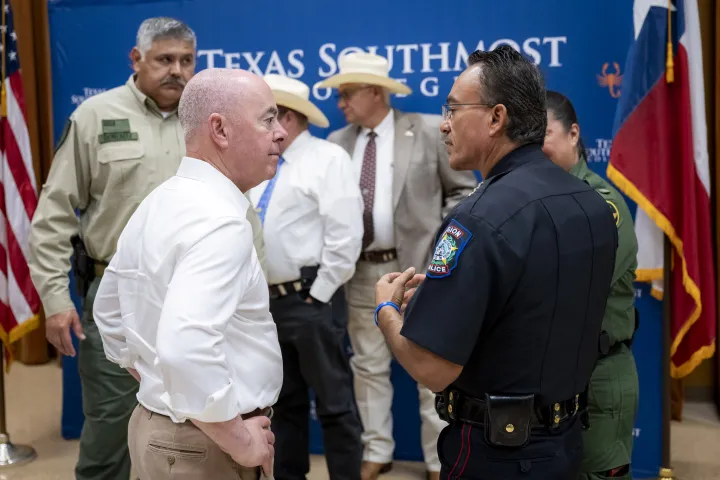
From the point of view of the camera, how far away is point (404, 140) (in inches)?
140

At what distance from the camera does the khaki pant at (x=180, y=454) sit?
5.13 feet

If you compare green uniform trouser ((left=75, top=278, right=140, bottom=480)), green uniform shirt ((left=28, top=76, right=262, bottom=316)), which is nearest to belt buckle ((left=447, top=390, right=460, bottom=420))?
green uniform shirt ((left=28, top=76, right=262, bottom=316))

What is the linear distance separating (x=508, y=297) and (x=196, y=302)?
578mm

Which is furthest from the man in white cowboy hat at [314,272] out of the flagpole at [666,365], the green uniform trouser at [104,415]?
the flagpole at [666,365]

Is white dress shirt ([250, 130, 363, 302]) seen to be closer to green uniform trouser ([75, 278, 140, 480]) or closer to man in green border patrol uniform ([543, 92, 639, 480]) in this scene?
green uniform trouser ([75, 278, 140, 480])

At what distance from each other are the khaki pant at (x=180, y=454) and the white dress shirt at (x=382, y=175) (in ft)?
6.53

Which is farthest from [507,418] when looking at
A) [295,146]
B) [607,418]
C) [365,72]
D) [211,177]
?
[365,72]

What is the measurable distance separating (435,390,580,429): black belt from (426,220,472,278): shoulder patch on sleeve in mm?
280

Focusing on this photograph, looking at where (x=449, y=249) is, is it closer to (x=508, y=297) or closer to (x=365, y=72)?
(x=508, y=297)

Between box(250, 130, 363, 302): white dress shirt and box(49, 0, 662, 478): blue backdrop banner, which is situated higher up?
box(49, 0, 662, 478): blue backdrop banner

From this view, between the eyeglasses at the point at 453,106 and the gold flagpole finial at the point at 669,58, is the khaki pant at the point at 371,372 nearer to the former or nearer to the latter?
the gold flagpole finial at the point at 669,58

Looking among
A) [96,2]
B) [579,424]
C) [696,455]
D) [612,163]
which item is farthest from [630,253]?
[96,2]

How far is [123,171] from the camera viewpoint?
9.29ft

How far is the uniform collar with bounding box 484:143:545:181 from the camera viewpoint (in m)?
1.65
